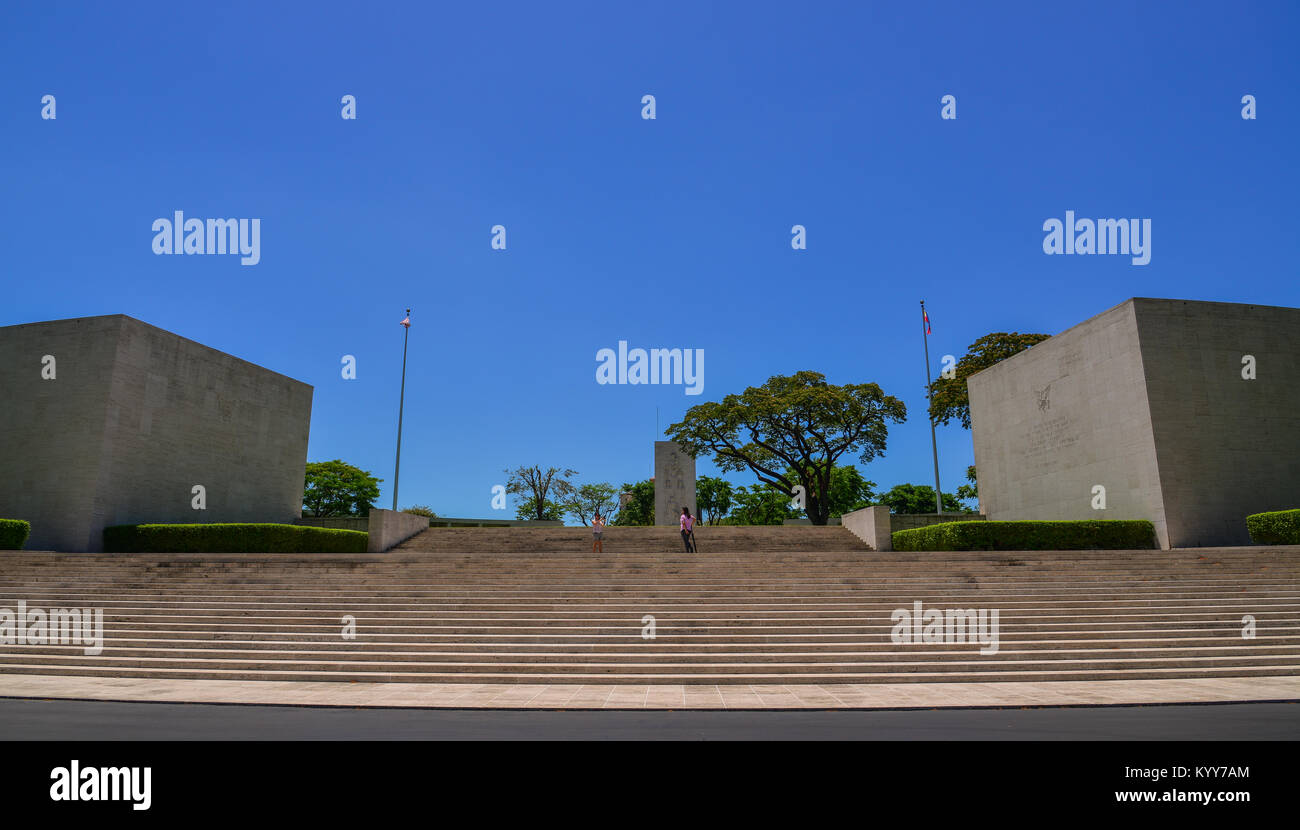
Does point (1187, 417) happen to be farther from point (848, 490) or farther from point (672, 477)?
point (848, 490)

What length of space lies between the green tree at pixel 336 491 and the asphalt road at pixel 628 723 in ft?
131

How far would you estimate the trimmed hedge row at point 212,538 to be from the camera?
70.7 ft

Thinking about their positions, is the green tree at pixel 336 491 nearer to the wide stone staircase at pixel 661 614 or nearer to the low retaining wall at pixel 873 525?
the wide stone staircase at pixel 661 614

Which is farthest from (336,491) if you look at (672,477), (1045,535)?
(1045,535)

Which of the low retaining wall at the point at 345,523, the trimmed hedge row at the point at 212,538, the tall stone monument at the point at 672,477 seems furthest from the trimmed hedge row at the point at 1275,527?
the low retaining wall at the point at 345,523

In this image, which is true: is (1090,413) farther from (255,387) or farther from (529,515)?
(529,515)

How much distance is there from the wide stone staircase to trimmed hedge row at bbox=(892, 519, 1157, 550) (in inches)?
99.5

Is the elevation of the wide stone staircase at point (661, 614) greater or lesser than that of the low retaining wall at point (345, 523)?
lesser

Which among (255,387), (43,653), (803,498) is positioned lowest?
(43,653)

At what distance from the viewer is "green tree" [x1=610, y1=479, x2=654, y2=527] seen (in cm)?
6194
